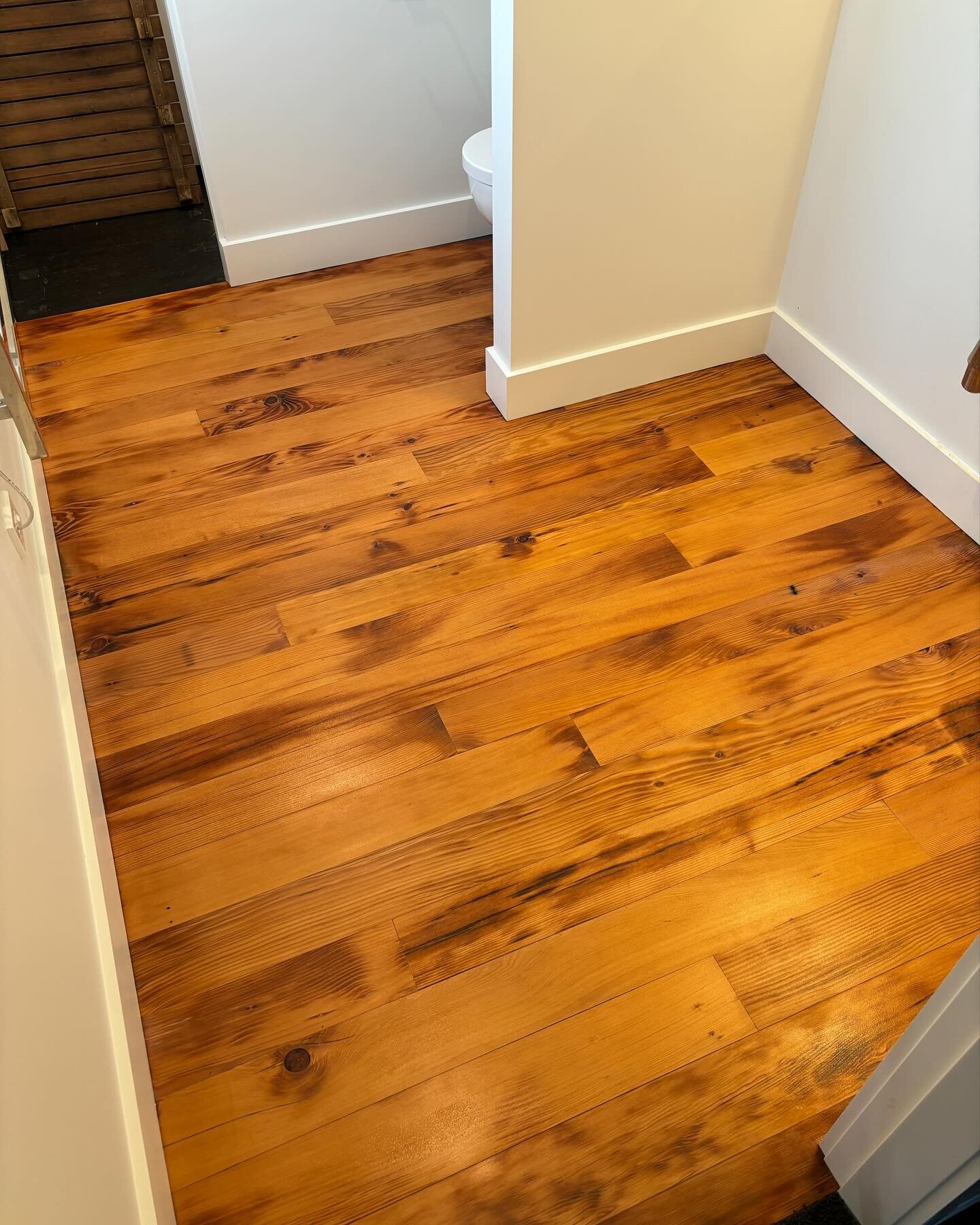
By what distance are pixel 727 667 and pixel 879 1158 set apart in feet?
2.95

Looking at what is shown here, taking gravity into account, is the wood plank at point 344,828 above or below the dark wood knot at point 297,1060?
below

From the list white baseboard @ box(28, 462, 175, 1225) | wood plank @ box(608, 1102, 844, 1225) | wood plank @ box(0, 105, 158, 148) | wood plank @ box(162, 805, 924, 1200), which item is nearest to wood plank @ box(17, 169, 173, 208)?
wood plank @ box(0, 105, 158, 148)

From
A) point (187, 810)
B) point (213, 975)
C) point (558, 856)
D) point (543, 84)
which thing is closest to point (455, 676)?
point (558, 856)

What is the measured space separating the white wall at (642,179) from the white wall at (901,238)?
0.33 ft

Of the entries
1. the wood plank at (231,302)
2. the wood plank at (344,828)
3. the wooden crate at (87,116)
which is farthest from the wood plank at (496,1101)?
the wooden crate at (87,116)

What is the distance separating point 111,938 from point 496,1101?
1.88 ft

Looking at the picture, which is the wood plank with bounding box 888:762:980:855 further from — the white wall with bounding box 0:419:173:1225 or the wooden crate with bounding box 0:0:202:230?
the wooden crate with bounding box 0:0:202:230

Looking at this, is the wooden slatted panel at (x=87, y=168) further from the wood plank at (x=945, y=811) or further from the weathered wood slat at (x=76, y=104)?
the wood plank at (x=945, y=811)

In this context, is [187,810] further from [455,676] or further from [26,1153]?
[26,1153]

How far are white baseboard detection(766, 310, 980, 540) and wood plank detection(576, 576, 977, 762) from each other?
20cm

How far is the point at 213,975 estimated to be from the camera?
4.69ft

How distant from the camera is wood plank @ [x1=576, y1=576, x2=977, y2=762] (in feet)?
5.72

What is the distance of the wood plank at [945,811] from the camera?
5.18ft

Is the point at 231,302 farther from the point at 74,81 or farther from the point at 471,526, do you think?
the point at 471,526
